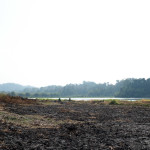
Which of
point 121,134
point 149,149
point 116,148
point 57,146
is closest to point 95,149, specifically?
point 116,148

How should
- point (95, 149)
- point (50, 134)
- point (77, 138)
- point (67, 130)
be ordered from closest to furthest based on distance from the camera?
point (95, 149) → point (77, 138) → point (50, 134) → point (67, 130)

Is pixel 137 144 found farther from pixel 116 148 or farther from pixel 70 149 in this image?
pixel 70 149

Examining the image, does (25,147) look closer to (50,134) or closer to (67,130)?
(50,134)

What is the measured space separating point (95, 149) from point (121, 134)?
14.1 ft

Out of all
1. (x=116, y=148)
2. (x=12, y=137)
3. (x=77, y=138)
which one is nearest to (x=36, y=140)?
(x=12, y=137)

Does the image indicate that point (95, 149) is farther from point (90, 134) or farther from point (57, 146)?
point (90, 134)

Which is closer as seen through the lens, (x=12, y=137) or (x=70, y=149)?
(x=70, y=149)

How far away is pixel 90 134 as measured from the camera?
14.1 m

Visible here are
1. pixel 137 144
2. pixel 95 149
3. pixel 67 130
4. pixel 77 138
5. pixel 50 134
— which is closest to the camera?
pixel 95 149

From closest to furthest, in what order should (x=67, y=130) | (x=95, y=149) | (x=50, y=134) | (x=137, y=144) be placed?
(x=95, y=149) < (x=137, y=144) < (x=50, y=134) < (x=67, y=130)

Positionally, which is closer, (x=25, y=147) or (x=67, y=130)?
(x=25, y=147)

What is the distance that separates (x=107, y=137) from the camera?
13234 mm

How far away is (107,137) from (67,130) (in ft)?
10.2

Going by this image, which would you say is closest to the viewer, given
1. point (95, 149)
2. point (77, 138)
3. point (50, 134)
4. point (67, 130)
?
point (95, 149)
